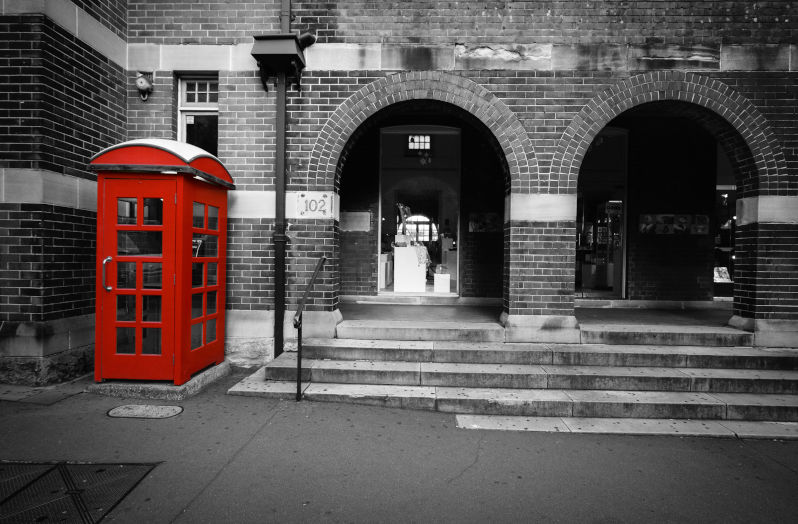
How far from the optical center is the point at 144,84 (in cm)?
639

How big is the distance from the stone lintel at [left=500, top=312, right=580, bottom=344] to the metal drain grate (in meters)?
4.57

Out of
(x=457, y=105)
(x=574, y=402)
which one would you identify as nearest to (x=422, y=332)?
(x=574, y=402)

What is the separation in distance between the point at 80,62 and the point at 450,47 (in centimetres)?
501

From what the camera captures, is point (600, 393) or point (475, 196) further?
point (475, 196)

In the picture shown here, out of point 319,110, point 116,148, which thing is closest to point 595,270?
point 319,110

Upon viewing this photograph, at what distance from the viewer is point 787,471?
3754 millimetres

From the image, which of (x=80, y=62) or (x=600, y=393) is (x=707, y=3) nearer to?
(x=600, y=393)

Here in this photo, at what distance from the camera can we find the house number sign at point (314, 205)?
6.40m

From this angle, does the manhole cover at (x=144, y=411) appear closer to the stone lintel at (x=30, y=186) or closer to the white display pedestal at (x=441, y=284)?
the stone lintel at (x=30, y=186)

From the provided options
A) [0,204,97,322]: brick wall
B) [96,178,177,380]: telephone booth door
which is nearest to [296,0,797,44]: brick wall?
[96,178,177,380]: telephone booth door

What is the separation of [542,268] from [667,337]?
6.53ft

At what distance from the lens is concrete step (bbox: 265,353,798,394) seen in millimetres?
5258

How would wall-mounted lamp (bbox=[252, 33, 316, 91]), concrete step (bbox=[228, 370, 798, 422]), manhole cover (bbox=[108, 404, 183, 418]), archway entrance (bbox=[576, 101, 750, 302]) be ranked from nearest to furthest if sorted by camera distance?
manhole cover (bbox=[108, 404, 183, 418]) < concrete step (bbox=[228, 370, 798, 422]) < wall-mounted lamp (bbox=[252, 33, 316, 91]) < archway entrance (bbox=[576, 101, 750, 302])

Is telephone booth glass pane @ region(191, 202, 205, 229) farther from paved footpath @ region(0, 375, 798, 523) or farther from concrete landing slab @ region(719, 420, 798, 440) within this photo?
concrete landing slab @ region(719, 420, 798, 440)
